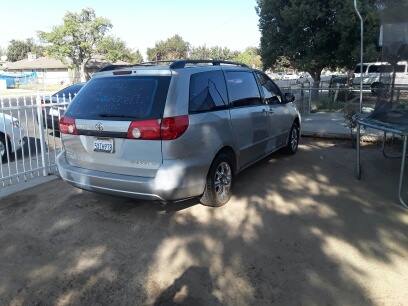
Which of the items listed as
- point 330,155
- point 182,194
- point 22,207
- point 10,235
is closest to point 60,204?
point 22,207

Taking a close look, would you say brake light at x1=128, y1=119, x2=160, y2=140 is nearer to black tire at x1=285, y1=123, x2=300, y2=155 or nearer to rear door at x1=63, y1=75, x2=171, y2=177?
rear door at x1=63, y1=75, x2=171, y2=177

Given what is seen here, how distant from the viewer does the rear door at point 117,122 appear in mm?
4078

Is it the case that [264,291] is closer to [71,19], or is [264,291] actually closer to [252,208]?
[252,208]

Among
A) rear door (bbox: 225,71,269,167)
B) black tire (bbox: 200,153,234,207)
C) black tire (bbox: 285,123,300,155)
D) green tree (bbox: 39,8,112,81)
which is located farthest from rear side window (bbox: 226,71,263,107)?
green tree (bbox: 39,8,112,81)

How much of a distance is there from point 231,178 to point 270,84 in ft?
7.19

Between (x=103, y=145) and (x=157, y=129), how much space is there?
713mm

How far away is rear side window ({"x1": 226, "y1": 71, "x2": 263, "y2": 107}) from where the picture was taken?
17.1 ft

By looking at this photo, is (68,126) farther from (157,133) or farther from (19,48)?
(19,48)

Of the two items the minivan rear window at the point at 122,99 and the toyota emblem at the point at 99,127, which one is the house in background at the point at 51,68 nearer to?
the minivan rear window at the point at 122,99

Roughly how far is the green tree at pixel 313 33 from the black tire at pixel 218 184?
49.1 feet

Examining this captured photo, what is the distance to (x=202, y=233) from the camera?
4.24 metres

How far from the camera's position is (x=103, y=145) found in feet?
14.1

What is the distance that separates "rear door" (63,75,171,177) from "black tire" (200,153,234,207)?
83 cm

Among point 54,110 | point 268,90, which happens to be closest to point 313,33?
point 268,90
